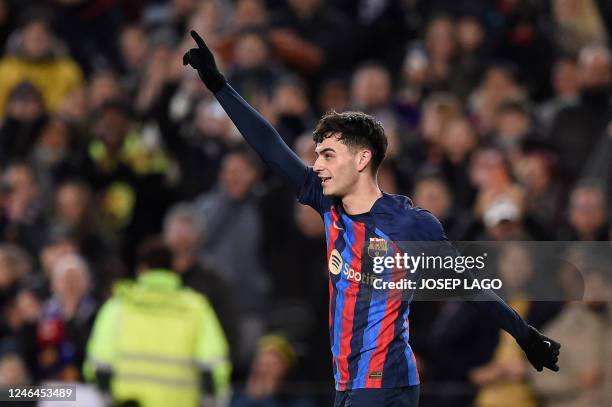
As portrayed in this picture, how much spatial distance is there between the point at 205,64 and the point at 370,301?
125 cm

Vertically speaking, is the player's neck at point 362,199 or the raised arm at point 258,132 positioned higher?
the raised arm at point 258,132

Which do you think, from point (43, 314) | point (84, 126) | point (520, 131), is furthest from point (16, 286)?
point (520, 131)

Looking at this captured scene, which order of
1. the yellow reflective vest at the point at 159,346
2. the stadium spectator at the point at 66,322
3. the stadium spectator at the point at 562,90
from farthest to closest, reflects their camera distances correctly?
the stadium spectator at the point at 562,90 < the stadium spectator at the point at 66,322 < the yellow reflective vest at the point at 159,346

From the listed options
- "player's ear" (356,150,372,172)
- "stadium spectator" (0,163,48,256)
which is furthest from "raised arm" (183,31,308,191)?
"stadium spectator" (0,163,48,256)

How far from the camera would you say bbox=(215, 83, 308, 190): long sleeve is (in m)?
5.54

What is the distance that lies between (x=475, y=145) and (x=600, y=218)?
153cm

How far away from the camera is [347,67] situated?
11984mm

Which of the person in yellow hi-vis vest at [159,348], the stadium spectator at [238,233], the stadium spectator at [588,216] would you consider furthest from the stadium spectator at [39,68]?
the stadium spectator at [588,216]

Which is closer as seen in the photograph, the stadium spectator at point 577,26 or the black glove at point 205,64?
the black glove at point 205,64

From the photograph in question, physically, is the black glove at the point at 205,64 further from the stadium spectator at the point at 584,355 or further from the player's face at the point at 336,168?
the stadium spectator at the point at 584,355

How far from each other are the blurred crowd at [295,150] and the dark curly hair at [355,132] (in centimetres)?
304

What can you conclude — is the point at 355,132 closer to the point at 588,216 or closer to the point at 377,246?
the point at 377,246

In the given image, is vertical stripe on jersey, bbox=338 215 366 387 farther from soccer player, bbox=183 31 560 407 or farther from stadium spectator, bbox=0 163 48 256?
stadium spectator, bbox=0 163 48 256

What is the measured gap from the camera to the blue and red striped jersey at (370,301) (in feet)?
→ 17.3
